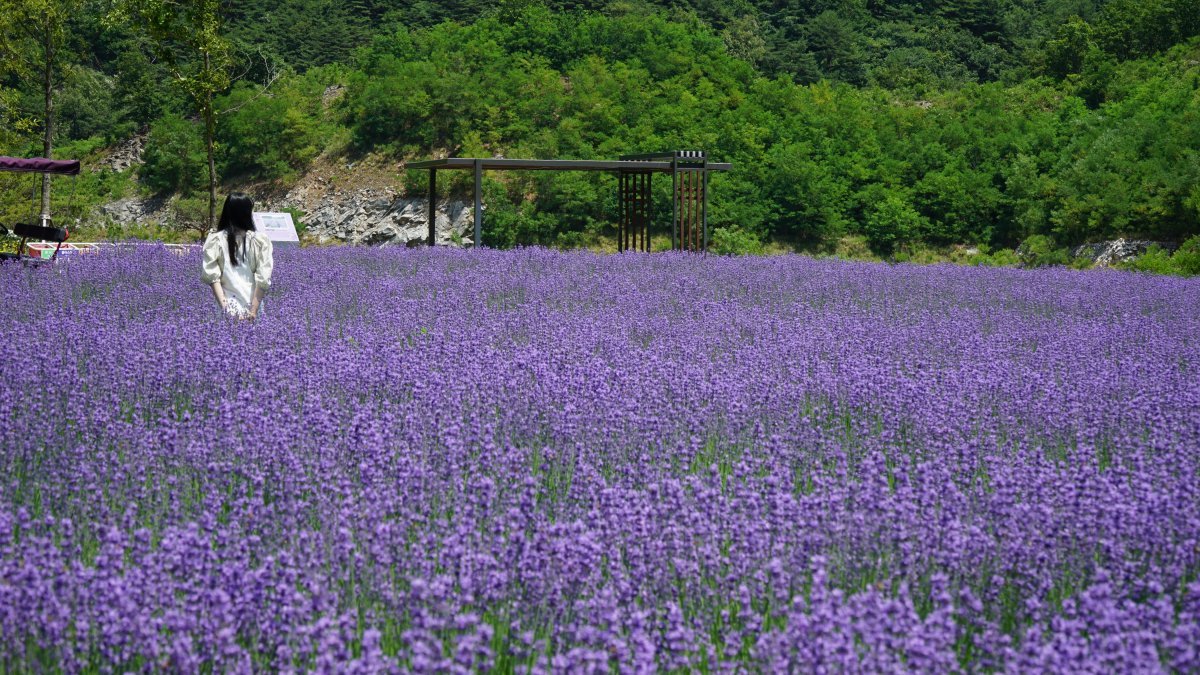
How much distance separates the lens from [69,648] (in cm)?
222

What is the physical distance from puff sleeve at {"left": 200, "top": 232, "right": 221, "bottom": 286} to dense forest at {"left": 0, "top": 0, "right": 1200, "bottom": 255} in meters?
12.5

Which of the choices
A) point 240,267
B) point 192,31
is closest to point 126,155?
point 192,31

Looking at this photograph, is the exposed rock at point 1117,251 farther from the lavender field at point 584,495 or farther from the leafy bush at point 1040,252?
the lavender field at point 584,495

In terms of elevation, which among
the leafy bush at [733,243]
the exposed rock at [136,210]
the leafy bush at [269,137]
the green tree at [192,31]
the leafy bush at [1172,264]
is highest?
the green tree at [192,31]

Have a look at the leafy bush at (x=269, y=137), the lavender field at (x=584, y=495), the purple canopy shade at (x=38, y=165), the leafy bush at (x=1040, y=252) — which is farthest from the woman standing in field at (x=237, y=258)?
the leafy bush at (x=269, y=137)

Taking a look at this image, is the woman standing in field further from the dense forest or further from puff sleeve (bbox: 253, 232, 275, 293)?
the dense forest

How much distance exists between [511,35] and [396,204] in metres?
9.75

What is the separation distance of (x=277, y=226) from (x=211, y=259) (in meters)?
10.3

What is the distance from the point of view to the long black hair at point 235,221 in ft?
21.1

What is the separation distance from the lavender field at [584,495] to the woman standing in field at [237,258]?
0.31 m

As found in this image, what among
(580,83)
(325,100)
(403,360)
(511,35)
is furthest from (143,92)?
(403,360)

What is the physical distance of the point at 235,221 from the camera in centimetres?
646

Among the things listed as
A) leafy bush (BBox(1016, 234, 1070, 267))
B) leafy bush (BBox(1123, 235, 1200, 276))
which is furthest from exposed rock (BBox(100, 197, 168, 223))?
leafy bush (BBox(1123, 235, 1200, 276))

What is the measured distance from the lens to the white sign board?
1577cm
